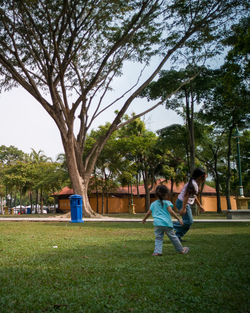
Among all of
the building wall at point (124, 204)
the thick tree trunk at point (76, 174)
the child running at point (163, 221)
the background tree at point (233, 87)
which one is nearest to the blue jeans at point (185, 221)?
the child running at point (163, 221)

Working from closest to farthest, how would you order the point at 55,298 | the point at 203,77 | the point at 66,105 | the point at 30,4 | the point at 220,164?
1. the point at 55,298
2. the point at 30,4
3. the point at 66,105
4. the point at 203,77
5. the point at 220,164

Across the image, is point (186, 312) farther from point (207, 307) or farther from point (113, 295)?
point (113, 295)

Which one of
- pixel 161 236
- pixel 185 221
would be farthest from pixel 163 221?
pixel 185 221

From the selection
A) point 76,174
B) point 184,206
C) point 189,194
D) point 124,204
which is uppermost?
point 76,174

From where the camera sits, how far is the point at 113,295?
10.1 feet

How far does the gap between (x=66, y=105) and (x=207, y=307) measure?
55.2 feet

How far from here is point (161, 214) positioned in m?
5.70

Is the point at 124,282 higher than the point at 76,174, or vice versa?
the point at 76,174

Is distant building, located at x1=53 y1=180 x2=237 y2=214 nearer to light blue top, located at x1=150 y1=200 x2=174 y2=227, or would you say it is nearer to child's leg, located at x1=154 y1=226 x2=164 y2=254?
light blue top, located at x1=150 y1=200 x2=174 y2=227

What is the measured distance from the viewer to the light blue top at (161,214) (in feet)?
18.4

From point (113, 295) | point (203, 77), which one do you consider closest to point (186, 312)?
point (113, 295)

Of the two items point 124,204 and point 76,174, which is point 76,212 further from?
point 124,204

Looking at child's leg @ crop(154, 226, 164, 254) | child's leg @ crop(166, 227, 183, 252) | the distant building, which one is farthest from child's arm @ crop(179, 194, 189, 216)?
the distant building

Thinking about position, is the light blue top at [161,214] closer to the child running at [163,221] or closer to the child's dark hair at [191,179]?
the child running at [163,221]
